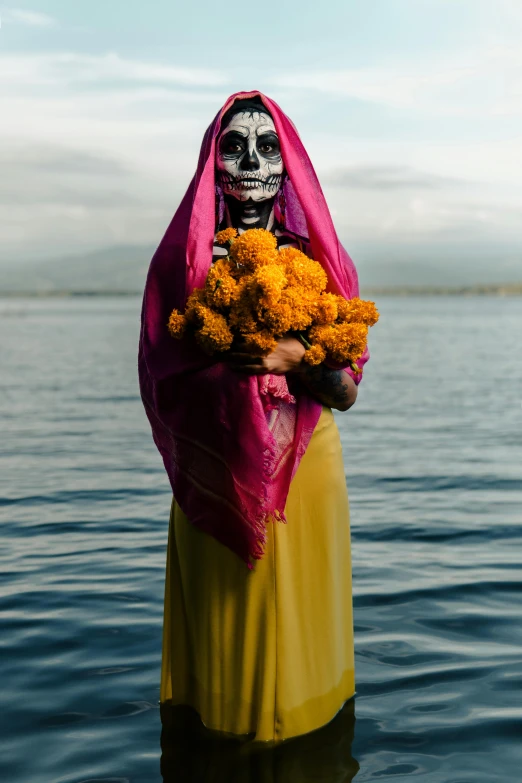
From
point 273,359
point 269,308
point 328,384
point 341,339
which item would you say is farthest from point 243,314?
point 328,384

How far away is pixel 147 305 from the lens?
3.90 metres

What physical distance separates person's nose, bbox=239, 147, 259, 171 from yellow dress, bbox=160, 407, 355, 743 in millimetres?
1036

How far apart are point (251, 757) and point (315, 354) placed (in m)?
1.71

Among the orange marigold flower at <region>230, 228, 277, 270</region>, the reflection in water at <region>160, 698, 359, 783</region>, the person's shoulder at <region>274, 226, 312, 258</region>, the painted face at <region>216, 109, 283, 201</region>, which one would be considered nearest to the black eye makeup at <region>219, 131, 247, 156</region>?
Result: the painted face at <region>216, 109, 283, 201</region>

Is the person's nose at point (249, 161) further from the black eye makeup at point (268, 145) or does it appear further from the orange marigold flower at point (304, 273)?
the orange marigold flower at point (304, 273)

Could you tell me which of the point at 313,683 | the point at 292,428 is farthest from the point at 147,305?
the point at 313,683

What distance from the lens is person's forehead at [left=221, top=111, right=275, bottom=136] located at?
Answer: 13.0ft

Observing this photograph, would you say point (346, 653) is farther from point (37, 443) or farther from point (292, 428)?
point (37, 443)

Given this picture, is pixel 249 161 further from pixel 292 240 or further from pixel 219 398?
pixel 219 398

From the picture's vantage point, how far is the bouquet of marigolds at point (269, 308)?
343 cm

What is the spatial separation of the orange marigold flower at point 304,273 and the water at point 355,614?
1913 mm

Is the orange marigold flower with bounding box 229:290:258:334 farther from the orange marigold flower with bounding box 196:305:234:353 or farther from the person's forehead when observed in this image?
the person's forehead

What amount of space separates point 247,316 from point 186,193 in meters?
0.75

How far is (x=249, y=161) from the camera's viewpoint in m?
3.93
